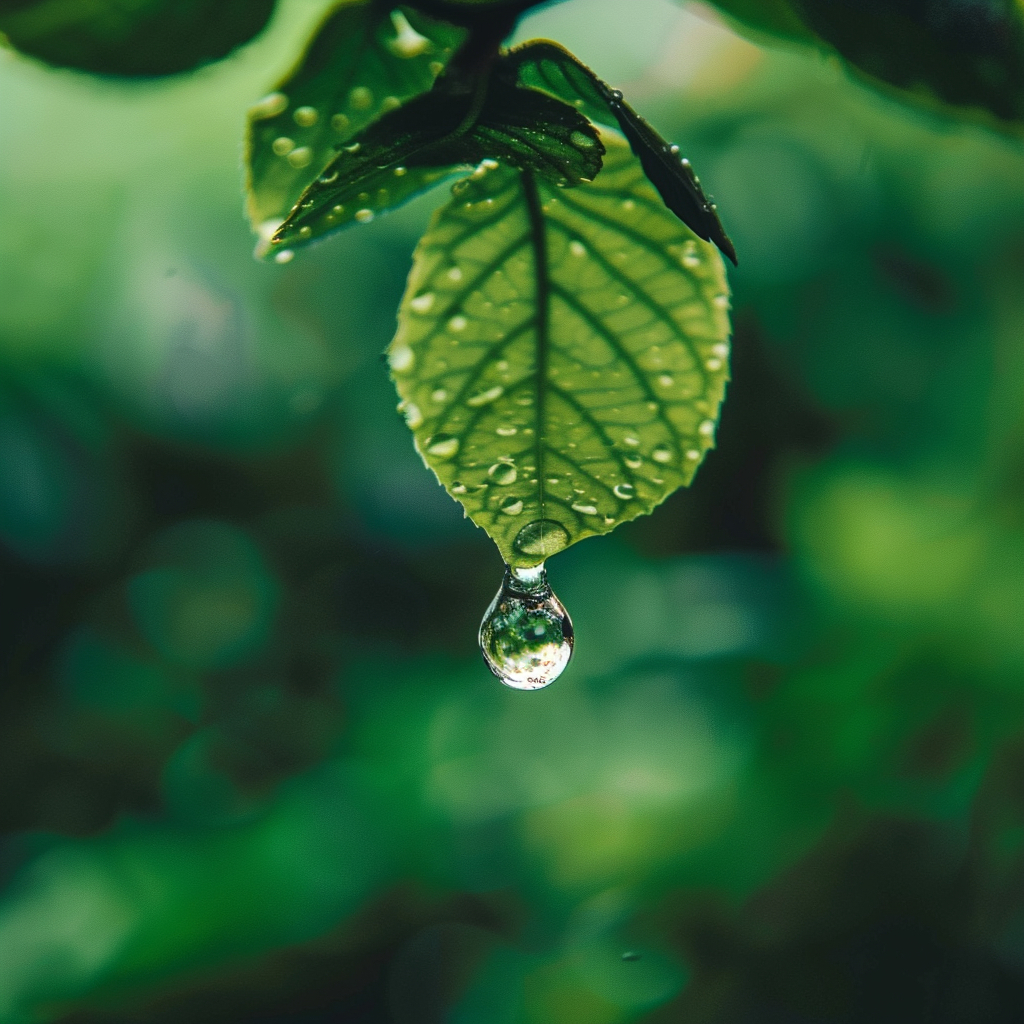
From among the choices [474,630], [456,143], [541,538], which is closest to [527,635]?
[541,538]

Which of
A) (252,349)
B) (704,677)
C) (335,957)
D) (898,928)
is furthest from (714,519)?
(335,957)

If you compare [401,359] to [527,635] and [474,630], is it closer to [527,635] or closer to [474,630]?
[527,635]

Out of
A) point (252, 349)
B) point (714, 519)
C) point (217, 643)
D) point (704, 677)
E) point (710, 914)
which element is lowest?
point (710, 914)

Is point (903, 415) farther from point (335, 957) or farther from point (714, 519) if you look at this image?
point (335, 957)

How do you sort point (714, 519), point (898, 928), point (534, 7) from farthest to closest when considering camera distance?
1. point (714, 519)
2. point (898, 928)
3. point (534, 7)

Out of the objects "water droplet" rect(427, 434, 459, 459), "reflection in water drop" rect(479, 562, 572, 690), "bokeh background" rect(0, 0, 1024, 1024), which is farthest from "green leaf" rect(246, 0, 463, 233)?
"bokeh background" rect(0, 0, 1024, 1024)

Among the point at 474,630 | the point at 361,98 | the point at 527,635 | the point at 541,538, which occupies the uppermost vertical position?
the point at 361,98
